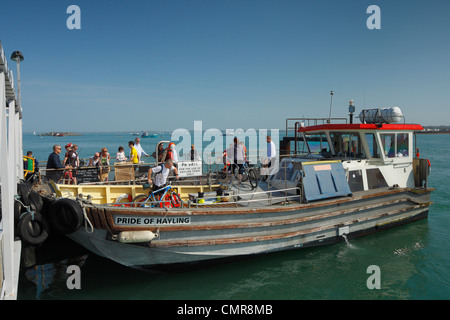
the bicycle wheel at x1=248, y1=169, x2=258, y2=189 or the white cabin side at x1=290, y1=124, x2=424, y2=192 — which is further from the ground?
the white cabin side at x1=290, y1=124, x2=424, y2=192

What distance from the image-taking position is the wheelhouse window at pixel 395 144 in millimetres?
10758

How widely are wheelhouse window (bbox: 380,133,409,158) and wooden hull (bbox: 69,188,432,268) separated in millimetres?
2184

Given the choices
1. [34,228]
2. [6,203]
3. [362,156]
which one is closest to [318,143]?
[362,156]

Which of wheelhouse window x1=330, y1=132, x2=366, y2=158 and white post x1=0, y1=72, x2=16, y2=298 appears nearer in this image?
white post x1=0, y1=72, x2=16, y2=298

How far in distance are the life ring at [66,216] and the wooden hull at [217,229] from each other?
0.77ft

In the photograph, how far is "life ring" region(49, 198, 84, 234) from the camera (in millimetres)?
6867

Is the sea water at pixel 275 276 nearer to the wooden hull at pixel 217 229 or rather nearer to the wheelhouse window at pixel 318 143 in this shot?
the wooden hull at pixel 217 229

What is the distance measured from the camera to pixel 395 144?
1102 centimetres

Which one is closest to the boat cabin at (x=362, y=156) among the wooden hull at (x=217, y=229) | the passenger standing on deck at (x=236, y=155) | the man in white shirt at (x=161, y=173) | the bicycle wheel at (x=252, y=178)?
the bicycle wheel at (x=252, y=178)

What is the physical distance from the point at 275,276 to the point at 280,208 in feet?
5.85

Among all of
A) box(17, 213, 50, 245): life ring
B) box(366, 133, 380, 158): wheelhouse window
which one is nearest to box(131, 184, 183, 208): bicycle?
box(17, 213, 50, 245): life ring

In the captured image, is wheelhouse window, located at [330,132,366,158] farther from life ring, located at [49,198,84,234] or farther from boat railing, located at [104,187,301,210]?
life ring, located at [49,198,84,234]

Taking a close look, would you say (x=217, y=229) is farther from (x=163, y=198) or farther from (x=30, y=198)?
(x=30, y=198)
